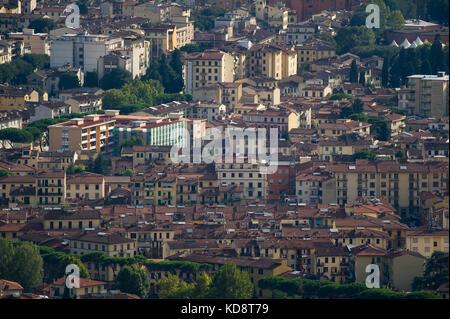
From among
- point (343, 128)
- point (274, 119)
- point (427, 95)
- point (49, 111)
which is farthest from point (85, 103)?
point (427, 95)

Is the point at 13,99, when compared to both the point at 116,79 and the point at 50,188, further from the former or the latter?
the point at 50,188

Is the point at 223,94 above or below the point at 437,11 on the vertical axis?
below

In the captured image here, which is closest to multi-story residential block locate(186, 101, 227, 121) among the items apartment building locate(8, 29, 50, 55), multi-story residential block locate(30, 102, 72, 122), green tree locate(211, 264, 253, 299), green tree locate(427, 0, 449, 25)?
multi-story residential block locate(30, 102, 72, 122)

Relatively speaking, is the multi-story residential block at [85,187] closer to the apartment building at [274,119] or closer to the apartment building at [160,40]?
the apartment building at [274,119]
